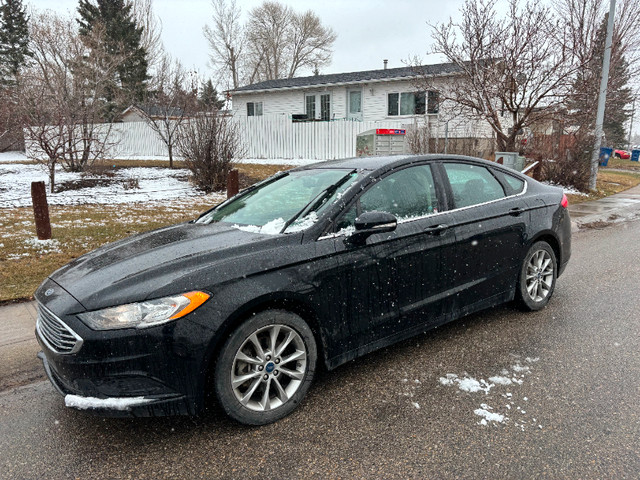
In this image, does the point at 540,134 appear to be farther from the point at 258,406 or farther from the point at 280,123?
the point at 258,406

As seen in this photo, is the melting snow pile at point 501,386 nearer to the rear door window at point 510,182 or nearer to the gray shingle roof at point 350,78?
the rear door window at point 510,182

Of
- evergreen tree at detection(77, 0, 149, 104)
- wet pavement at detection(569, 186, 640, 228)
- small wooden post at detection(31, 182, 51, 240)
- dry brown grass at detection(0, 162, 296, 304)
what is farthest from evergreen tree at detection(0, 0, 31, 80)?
wet pavement at detection(569, 186, 640, 228)

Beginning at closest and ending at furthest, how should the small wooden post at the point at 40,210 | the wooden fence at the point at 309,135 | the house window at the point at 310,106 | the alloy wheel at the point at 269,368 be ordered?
1. the alloy wheel at the point at 269,368
2. the small wooden post at the point at 40,210
3. the wooden fence at the point at 309,135
4. the house window at the point at 310,106

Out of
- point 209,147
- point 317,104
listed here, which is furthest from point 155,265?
point 317,104

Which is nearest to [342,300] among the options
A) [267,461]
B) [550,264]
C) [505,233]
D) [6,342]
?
[267,461]

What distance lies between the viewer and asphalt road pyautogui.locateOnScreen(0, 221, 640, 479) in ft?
7.59

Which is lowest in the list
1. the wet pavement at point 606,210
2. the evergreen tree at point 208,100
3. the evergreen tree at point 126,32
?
the wet pavement at point 606,210

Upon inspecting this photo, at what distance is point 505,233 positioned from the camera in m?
3.96

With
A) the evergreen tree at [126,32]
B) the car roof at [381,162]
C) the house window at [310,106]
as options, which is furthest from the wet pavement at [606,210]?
the evergreen tree at [126,32]

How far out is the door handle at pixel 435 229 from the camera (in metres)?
3.41

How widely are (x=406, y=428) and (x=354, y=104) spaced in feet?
78.2

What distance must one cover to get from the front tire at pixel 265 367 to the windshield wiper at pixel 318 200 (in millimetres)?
650

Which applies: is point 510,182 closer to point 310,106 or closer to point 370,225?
point 370,225

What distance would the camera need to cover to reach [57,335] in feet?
8.16
